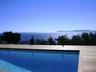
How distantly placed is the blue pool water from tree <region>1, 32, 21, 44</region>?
5.90 feet

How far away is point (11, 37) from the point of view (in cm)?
990

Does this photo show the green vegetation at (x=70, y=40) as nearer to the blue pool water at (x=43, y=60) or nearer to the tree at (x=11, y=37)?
the tree at (x=11, y=37)

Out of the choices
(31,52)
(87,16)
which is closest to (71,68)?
(31,52)

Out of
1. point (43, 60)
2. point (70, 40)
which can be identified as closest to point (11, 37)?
point (70, 40)

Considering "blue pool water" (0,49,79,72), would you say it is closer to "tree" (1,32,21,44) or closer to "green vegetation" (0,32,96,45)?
"green vegetation" (0,32,96,45)

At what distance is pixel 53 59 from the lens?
22.0 ft

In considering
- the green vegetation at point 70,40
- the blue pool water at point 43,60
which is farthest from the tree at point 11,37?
the blue pool water at point 43,60

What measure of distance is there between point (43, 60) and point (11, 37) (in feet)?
12.3

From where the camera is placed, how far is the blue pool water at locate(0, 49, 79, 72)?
560 centimetres

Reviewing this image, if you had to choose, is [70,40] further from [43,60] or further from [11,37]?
[43,60]

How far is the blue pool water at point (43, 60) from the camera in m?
5.60

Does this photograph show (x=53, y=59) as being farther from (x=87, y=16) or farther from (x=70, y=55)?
(x=87, y=16)

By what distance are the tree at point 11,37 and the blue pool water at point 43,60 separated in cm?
180

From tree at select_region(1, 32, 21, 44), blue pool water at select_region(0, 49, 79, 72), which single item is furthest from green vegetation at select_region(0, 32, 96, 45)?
blue pool water at select_region(0, 49, 79, 72)
